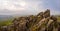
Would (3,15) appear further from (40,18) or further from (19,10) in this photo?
(40,18)

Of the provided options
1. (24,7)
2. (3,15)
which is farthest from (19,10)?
(3,15)

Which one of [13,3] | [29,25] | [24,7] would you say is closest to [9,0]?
[13,3]

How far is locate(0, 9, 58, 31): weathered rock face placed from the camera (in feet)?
29.2

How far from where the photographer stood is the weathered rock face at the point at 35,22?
8.91 meters

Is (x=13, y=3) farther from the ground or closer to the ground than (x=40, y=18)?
farther from the ground

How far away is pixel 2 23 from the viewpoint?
960 cm

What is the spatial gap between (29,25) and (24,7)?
3.40ft

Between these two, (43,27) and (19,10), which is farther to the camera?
(19,10)

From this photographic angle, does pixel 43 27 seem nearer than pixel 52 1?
Yes

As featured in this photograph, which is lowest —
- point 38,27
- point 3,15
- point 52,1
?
point 38,27

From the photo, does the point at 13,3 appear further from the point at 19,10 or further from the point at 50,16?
the point at 50,16

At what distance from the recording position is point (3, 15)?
938cm

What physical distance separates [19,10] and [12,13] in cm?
42

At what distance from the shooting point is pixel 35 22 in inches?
373
